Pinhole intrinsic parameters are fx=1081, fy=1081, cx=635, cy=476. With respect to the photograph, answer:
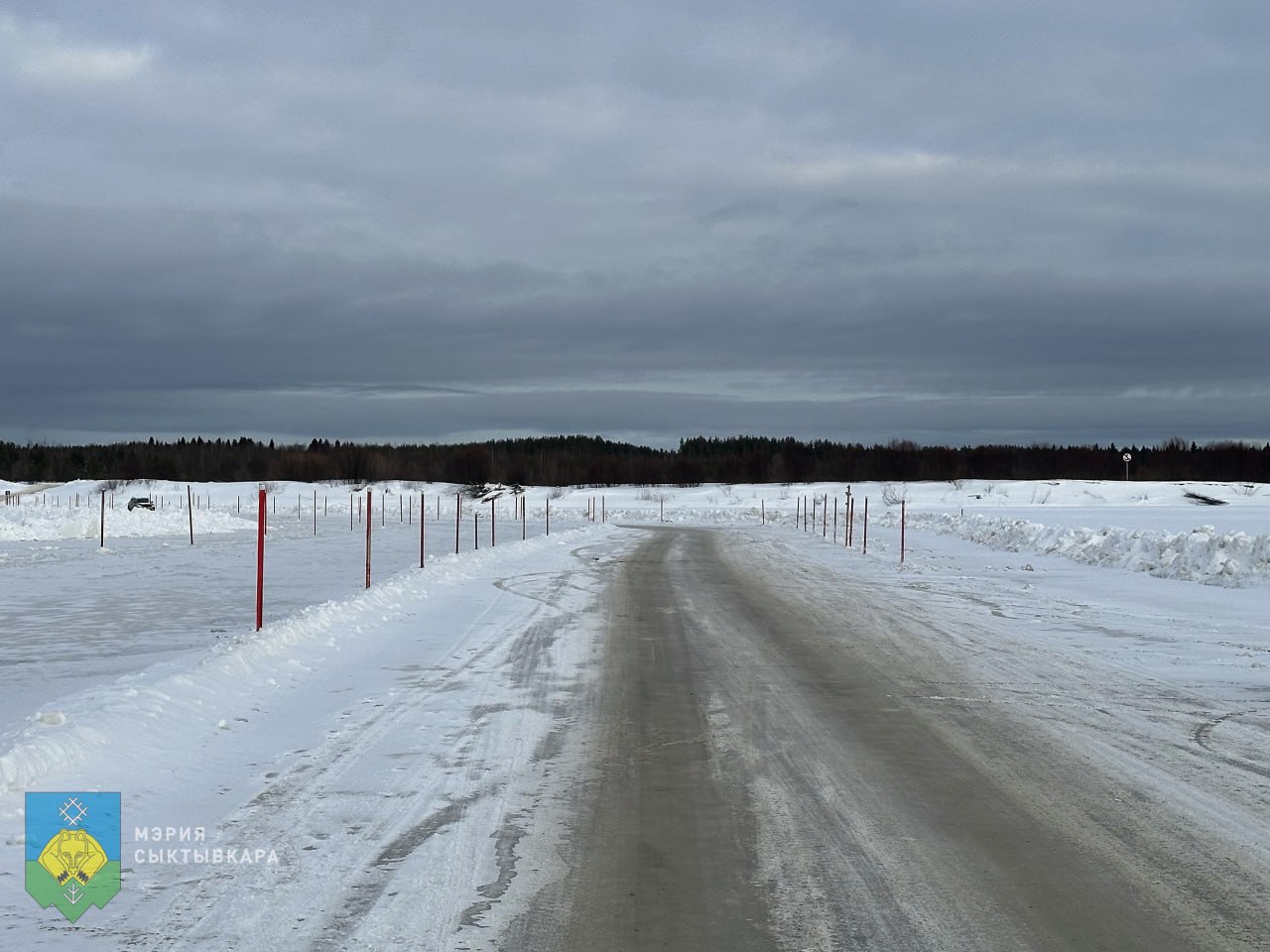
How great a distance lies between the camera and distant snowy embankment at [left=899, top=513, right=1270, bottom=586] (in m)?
19.8

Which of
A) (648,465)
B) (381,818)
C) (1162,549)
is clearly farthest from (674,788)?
(648,465)

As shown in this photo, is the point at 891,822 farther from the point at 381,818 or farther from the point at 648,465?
the point at 648,465

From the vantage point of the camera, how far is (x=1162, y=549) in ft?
74.7

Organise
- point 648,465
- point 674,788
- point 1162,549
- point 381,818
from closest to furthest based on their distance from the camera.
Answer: point 381,818, point 674,788, point 1162,549, point 648,465

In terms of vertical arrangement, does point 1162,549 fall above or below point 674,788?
above

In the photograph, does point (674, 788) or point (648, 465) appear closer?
point (674, 788)

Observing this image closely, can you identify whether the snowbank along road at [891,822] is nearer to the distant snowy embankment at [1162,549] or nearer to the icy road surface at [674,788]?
the icy road surface at [674,788]

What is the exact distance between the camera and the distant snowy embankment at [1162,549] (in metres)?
19.8

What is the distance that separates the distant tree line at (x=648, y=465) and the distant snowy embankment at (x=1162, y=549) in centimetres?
12132

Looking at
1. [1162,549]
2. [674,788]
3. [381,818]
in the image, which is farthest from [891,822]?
[1162,549]

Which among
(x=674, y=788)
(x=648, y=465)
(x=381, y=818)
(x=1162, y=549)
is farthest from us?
(x=648, y=465)

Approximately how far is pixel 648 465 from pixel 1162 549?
521ft

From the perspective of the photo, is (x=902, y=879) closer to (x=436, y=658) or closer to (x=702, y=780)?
(x=702, y=780)

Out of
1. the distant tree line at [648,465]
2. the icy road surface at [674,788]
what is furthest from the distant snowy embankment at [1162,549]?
the distant tree line at [648,465]
